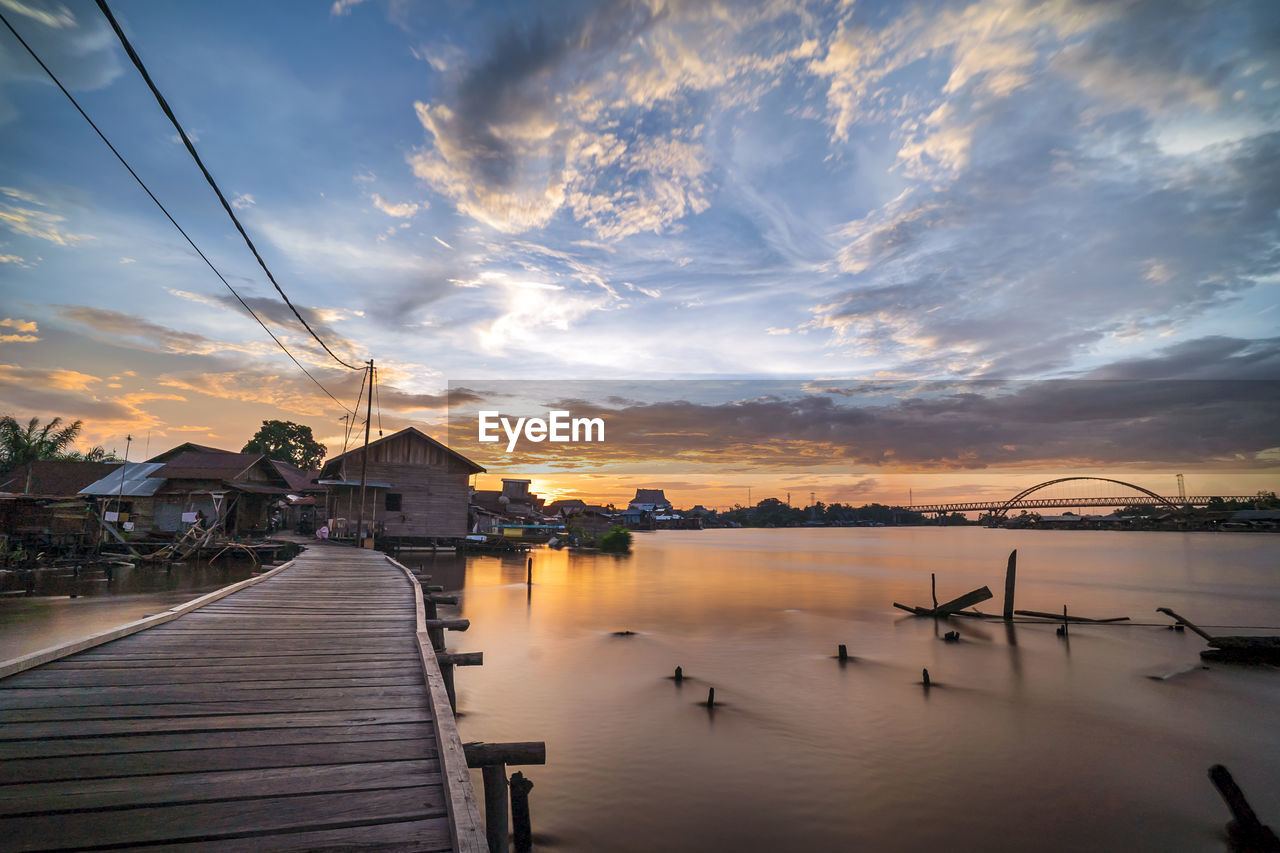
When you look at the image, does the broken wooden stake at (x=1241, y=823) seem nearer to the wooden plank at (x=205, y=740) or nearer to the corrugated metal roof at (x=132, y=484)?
the wooden plank at (x=205, y=740)

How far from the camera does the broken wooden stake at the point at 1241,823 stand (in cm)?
729

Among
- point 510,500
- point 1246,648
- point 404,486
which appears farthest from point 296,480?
point 1246,648

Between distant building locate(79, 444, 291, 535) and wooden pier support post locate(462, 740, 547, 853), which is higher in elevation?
distant building locate(79, 444, 291, 535)

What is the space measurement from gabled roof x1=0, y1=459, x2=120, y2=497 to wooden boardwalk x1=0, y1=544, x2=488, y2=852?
4868cm

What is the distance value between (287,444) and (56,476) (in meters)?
32.8

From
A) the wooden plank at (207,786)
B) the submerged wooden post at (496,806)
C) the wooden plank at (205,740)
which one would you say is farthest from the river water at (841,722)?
the wooden plank at (207,786)

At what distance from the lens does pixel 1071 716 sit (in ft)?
44.4

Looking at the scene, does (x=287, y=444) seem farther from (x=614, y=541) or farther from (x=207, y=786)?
(x=207, y=786)

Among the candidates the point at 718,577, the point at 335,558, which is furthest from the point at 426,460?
the point at 718,577

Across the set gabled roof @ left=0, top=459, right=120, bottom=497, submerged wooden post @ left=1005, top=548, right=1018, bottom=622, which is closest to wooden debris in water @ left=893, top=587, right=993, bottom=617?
submerged wooden post @ left=1005, top=548, right=1018, bottom=622

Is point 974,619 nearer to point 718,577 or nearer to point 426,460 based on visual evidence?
point 718,577

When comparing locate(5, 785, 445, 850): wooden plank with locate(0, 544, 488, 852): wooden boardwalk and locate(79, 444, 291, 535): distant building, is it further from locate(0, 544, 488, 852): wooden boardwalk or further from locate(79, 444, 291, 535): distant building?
locate(79, 444, 291, 535): distant building

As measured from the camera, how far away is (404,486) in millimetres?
38219

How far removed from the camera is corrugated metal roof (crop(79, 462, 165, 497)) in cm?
3400
